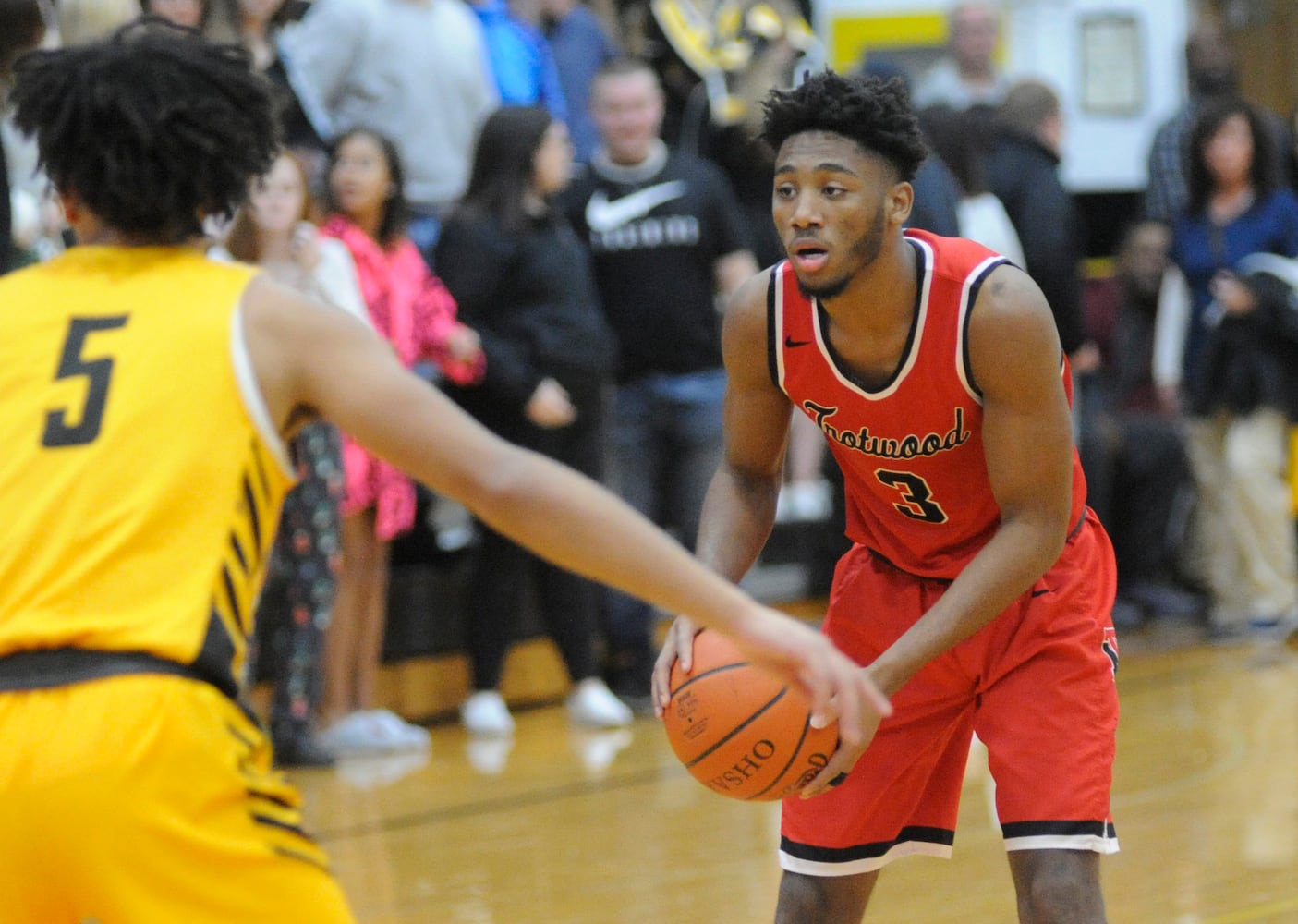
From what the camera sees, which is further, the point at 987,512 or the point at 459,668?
the point at 459,668

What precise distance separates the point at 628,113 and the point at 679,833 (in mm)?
2932

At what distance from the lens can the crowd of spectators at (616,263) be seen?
20.3 ft

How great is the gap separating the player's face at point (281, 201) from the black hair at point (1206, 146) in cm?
404

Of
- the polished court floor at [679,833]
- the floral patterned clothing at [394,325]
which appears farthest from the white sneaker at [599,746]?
the floral patterned clothing at [394,325]

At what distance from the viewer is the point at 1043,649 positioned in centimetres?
311

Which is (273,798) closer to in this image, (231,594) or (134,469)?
(231,594)

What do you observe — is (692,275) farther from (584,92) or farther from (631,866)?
(631,866)

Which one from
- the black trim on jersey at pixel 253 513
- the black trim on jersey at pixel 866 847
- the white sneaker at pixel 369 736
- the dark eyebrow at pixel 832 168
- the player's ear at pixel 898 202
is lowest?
the white sneaker at pixel 369 736

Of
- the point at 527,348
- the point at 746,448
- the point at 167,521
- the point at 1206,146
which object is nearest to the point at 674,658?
the point at 746,448

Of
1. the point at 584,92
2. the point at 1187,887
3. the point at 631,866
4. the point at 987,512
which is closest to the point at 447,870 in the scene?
the point at 631,866

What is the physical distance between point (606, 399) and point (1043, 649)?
3750mm

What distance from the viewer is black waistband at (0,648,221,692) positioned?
197 centimetres

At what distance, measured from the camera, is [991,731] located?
122 inches

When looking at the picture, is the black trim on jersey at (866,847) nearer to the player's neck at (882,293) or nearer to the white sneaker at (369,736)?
the player's neck at (882,293)
